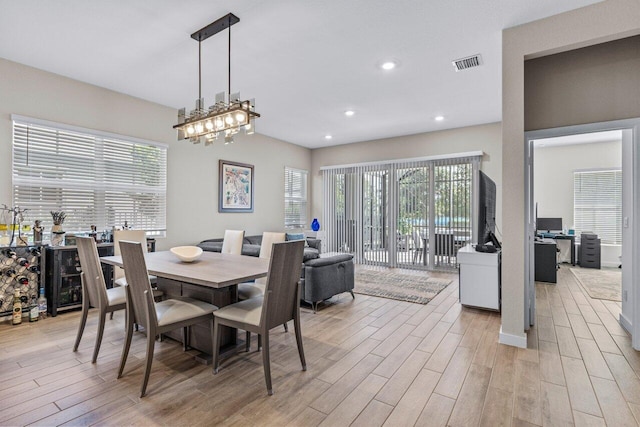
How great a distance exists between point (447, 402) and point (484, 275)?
7.09 ft

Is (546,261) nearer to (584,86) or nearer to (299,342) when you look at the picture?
(584,86)

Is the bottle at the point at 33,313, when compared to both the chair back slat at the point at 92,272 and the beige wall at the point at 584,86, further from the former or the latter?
the beige wall at the point at 584,86

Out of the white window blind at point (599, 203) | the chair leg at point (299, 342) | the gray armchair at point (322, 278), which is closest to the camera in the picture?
the chair leg at point (299, 342)

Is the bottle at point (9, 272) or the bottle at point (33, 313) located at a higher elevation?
the bottle at point (9, 272)

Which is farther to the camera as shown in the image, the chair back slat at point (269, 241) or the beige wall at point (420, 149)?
the beige wall at point (420, 149)

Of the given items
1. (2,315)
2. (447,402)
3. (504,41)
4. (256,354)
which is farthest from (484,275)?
(2,315)

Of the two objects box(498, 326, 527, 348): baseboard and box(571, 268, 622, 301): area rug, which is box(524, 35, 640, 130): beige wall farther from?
box(571, 268, 622, 301): area rug

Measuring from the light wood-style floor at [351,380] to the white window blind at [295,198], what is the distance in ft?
13.9

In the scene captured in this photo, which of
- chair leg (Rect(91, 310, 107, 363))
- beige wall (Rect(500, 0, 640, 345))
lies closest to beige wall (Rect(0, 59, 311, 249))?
chair leg (Rect(91, 310, 107, 363))

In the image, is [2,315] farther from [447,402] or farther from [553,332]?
[553,332]

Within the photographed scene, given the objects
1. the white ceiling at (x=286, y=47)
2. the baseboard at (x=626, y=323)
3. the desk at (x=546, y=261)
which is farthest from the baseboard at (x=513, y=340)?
the desk at (x=546, y=261)

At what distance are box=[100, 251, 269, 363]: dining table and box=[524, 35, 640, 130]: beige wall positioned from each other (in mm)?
3040

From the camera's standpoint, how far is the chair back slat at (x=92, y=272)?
250 centimetres

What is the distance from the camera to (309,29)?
2.91 metres
